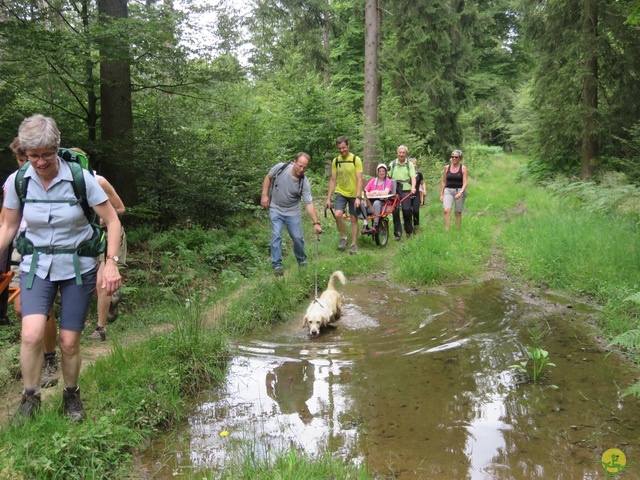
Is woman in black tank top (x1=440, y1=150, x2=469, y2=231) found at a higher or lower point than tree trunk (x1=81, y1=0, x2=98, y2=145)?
lower

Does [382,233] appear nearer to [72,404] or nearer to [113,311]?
[113,311]

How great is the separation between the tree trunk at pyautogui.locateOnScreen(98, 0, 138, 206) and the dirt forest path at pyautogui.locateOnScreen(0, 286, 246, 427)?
3186 mm

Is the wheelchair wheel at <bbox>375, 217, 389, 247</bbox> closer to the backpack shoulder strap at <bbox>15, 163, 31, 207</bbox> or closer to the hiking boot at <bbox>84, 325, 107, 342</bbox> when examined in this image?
the hiking boot at <bbox>84, 325, 107, 342</bbox>

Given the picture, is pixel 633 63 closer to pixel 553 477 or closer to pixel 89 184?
pixel 553 477

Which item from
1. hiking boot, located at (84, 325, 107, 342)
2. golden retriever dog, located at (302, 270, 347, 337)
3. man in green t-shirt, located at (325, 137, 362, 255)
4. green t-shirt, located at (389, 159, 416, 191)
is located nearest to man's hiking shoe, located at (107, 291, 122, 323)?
hiking boot, located at (84, 325, 107, 342)

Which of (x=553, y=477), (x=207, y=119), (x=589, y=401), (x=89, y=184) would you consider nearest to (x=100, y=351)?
(x=89, y=184)

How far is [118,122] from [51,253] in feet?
19.4

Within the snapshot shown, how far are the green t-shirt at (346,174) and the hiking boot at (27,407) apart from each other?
7.14 m

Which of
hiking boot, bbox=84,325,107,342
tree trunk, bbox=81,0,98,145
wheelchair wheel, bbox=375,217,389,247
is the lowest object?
hiking boot, bbox=84,325,107,342

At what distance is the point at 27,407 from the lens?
3.21m

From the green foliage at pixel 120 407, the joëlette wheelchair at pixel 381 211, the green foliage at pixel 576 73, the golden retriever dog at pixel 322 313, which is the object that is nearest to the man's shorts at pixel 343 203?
the joëlette wheelchair at pixel 381 211

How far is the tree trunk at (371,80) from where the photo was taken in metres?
14.9

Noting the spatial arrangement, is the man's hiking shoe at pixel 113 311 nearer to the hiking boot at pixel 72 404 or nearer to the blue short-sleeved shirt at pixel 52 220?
the hiking boot at pixel 72 404

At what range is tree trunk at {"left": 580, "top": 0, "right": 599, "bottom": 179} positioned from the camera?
15289 mm
